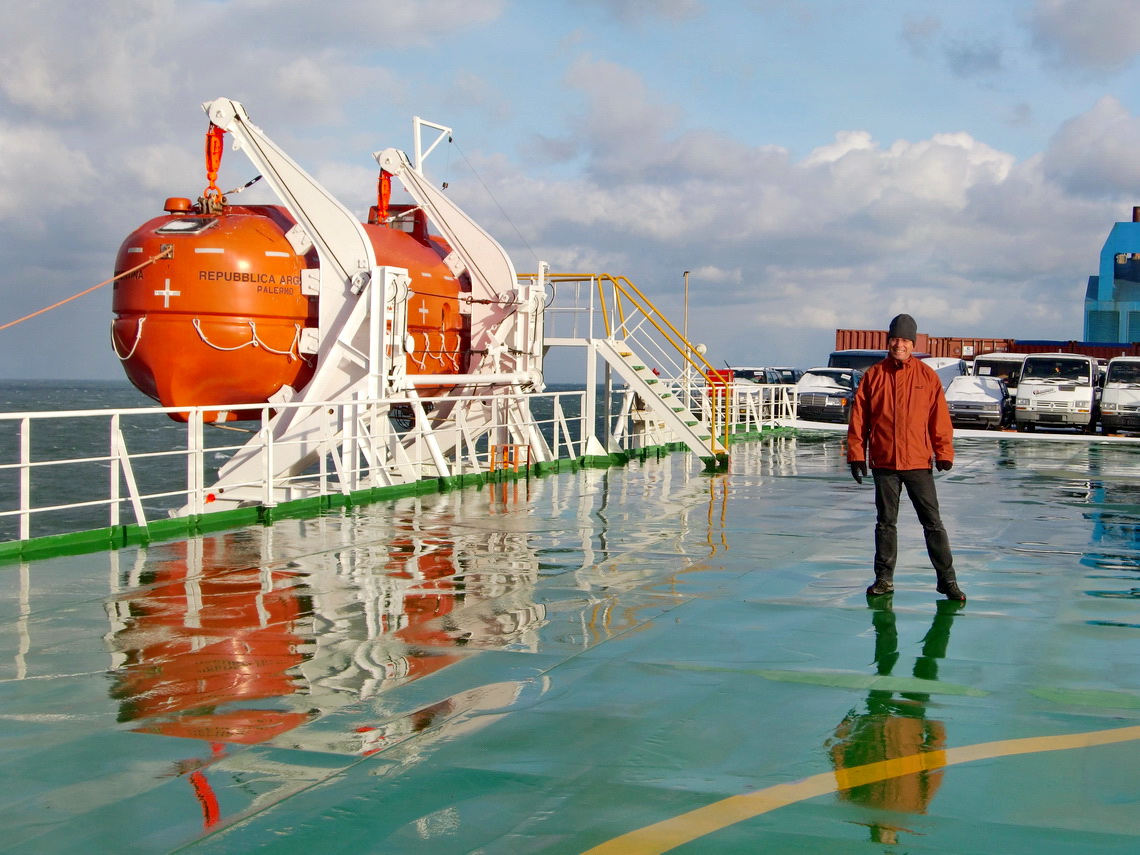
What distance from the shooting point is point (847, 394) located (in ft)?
118

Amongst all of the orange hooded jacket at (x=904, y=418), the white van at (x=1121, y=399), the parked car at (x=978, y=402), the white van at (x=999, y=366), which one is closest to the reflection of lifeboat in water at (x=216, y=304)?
the orange hooded jacket at (x=904, y=418)

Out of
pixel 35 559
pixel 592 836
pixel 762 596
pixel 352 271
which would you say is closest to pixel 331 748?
pixel 592 836

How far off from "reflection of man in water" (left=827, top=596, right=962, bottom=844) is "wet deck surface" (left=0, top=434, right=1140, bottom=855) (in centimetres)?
2

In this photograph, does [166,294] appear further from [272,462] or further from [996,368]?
[996,368]

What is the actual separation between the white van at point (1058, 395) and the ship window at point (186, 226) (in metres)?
24.8

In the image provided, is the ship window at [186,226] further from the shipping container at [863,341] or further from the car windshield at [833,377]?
the shipping container at [863,341]

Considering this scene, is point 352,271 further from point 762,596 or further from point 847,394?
point 847,394

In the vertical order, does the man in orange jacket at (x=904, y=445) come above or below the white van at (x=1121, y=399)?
below

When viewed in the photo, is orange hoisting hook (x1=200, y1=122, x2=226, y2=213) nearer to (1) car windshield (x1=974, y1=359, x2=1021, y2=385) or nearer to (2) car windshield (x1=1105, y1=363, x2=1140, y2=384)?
(2) car windshield (x1=1105, y1=363, x2=1140, y2=384)

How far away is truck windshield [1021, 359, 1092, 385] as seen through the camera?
32938 mm

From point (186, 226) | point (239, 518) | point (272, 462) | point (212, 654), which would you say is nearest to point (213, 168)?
point (186, 226)

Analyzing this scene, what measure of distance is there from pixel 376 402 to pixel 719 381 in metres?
8.37

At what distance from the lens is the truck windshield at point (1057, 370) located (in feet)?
108

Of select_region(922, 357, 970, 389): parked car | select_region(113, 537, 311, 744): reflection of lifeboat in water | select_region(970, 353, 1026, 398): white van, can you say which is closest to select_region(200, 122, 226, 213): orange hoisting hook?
select_region(113, 537, 311, 744): reflection of lifeboat in water
